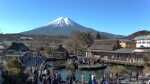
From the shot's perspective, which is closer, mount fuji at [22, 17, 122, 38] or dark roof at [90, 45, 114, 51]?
dark roof at [90, 45, 114, 51]

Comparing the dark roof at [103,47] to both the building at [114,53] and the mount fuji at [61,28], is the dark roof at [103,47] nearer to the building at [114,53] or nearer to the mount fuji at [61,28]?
the building at [114,53]

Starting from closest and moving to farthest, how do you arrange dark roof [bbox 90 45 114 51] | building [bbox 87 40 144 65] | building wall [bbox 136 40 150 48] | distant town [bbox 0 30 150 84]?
1. distant town [bbox 0 30 150 84]
2. building [bbox 87 40 144 65]
3. dark roof [bbox 90 45 114 51]
4. building wall [bbox 136 40 150 48]

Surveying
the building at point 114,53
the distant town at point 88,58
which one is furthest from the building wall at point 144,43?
the building at point 114,53

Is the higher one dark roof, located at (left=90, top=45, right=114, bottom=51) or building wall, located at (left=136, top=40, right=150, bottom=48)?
building wall, located at (left=136, top=40, right=150, bottom=48)

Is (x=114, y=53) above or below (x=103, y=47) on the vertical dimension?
below

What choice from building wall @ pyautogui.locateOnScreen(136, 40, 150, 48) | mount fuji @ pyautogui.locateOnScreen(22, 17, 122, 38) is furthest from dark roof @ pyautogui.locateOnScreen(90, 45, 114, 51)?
mount fuji @ pyautogui.locateOnScreen(22, 17, 122, 38)

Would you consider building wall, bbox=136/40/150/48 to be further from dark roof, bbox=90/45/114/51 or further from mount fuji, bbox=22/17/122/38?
mount fuji, bbox=22/17/122/38

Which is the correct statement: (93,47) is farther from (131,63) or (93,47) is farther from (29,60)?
(29,60)

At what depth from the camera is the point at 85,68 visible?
136ft

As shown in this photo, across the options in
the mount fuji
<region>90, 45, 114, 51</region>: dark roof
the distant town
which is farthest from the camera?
the mount fuji

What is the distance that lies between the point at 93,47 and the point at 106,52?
15.3ft

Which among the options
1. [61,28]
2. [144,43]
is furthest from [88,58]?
[61,28]

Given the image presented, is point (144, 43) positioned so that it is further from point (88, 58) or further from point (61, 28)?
point (61, 28)

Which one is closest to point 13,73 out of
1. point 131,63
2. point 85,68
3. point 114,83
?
point 114,83
